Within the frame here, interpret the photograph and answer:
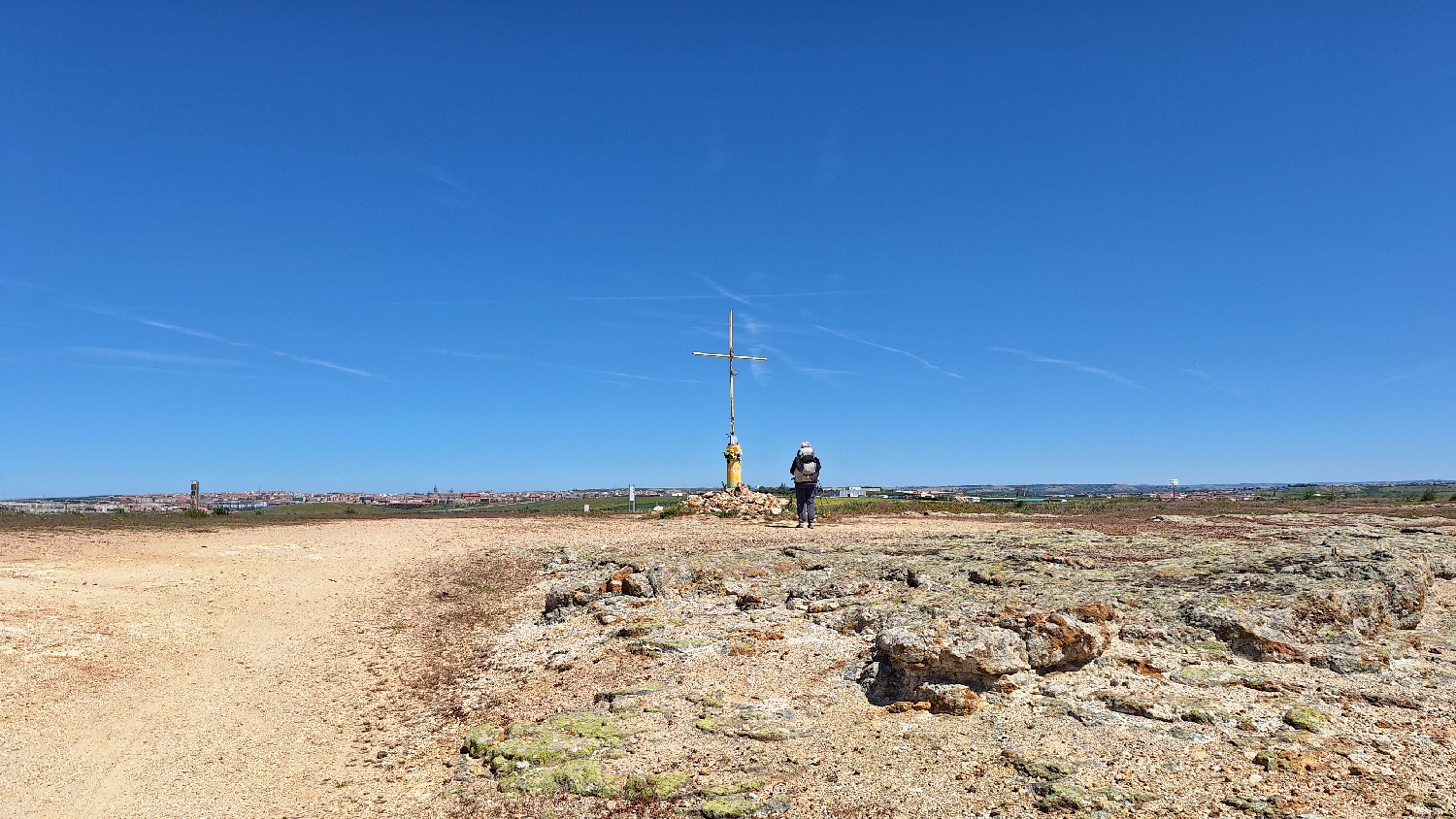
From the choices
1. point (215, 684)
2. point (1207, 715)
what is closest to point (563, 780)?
point (1207, 715)

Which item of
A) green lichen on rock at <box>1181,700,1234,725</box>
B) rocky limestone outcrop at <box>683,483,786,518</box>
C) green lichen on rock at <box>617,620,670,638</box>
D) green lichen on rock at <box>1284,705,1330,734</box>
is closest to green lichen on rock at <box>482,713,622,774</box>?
green lichen on rock at <box>617,620,670,638</box>

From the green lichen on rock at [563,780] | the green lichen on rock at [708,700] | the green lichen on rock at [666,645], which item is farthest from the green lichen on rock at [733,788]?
the green lichen on rock at [666,645]

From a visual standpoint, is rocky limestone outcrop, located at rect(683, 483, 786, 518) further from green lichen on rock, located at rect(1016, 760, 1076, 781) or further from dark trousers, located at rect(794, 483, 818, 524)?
green lichen on rock, located at rect(1016, 760, 1076, 781)

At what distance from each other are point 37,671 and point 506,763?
6181mm

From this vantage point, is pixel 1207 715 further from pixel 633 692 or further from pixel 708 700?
pixel 633 692

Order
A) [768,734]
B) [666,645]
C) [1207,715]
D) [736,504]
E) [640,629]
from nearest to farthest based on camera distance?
[1207,715] → [768,734] → [666,645] → [640,629] → [736,504]

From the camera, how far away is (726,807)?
4.68m

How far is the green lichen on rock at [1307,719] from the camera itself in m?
5.28

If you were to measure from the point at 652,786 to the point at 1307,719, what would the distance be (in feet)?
15.4

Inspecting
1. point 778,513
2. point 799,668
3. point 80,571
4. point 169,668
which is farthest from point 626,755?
point 778,513

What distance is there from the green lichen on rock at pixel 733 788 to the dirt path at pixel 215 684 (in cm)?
197

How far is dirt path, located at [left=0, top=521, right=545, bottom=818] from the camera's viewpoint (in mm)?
5570

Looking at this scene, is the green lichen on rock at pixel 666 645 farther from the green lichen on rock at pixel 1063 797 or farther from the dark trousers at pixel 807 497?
the dark trousers at pixel 807 497

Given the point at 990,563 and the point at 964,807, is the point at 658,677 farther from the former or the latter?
the point at 990,563
